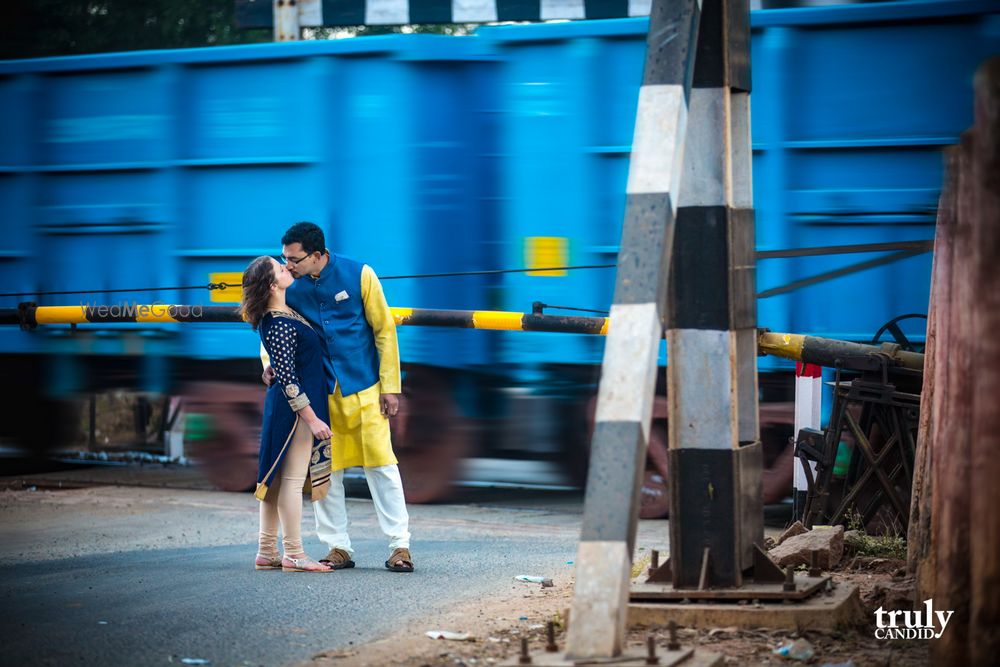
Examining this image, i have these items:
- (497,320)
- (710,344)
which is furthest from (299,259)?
(497,320)

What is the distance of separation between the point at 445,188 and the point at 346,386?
3786 millimetres

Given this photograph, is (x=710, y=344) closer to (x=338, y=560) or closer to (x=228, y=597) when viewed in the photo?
(x=228, y=597)

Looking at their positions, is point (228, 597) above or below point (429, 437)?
below

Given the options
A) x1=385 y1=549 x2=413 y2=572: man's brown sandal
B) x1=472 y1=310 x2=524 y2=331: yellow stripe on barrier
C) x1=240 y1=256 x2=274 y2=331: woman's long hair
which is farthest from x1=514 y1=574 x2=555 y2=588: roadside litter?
x1=472 y1=310 x2=524 y2=331: yellow stripe on barrier

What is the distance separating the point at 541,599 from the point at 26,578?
2.66 metres

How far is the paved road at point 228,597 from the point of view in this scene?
527cm

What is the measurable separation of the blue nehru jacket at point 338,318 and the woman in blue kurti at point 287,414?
0.08 metres

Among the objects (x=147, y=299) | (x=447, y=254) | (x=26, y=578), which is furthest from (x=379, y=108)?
(x=26, y=578)

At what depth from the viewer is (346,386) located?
712 cm

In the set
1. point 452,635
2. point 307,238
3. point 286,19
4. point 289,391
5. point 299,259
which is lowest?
point 452,635

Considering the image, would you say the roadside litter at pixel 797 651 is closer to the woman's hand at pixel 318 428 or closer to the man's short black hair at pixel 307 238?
the woman's hand at pixel 318 428

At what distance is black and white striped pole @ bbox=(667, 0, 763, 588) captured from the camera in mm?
5090

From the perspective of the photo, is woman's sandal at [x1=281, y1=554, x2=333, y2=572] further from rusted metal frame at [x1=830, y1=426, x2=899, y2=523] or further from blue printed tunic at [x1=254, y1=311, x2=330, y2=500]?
rusted metal frame at [x1=830, y1=426, x2=899, y2=523]

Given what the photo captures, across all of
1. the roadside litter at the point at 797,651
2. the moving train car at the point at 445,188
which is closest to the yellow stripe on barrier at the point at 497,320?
the moving train car at the point at 445,188
